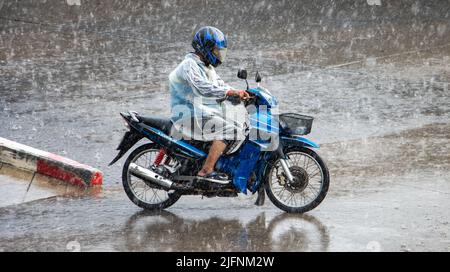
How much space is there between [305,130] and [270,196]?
0.71 meters

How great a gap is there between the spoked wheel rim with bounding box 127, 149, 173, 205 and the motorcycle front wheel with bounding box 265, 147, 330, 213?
1.02 meters

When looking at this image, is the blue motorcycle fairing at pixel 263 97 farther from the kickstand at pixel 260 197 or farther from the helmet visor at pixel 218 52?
the kickstand at pixel 260 197

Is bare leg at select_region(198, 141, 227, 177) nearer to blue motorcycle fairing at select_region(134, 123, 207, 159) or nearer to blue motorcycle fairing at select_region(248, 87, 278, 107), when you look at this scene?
blue motorcycle fairing at select_region(134, 123, 207, 159)

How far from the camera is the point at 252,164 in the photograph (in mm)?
8625

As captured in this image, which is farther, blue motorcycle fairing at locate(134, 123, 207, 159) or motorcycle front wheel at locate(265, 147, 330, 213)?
blue motorcycle fairing at locate(134, 123, 207, 159)

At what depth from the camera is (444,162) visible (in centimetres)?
1028

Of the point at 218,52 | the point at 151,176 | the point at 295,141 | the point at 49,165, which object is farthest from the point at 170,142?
the point at 49,165

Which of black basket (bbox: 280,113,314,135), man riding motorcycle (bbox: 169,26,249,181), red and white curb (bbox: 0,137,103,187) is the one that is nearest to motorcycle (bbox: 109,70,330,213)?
black basket (bbox: 280,113,314,135)

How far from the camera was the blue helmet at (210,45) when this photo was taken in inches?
335

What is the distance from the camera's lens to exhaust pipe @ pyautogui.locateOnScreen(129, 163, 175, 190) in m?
8.70

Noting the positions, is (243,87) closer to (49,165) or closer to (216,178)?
(49,165)

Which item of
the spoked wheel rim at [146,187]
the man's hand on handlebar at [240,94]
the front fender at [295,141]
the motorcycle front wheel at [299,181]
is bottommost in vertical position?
the spoked wheel rim at [146,187]

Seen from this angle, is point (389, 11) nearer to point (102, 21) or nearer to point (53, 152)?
point (102, 21)

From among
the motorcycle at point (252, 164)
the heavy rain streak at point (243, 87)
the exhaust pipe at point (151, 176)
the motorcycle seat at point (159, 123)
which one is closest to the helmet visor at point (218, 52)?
the motorcycle at point (252, 164)
